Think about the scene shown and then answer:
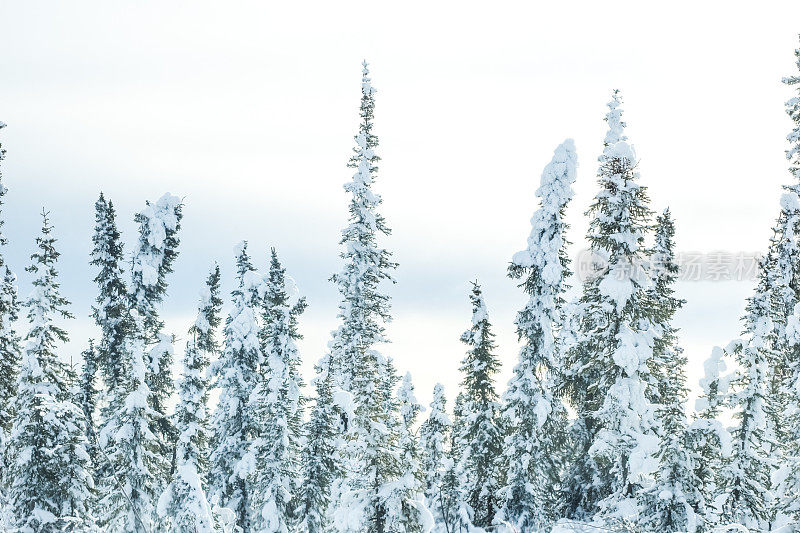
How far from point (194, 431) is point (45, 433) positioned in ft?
21.6

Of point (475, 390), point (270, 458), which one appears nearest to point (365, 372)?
point (475, 390)

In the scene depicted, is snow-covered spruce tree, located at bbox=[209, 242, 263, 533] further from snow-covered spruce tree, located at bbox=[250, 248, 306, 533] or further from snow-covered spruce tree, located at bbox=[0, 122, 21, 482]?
snow-covered spruce tree, located at bbox=[0, 122, 21, 482]

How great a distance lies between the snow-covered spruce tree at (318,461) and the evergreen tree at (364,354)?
330cm

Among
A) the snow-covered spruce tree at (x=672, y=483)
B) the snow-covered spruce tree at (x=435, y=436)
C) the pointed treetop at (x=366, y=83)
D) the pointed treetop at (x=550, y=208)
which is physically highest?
the pointed treetop at (x=366, y=83)

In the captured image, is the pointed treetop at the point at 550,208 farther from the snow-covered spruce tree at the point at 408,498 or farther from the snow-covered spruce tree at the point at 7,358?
the snow-covered spruce tree at the point at 7,358

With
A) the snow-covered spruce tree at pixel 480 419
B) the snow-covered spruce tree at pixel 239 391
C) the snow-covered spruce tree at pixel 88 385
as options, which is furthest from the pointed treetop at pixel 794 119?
the snow-covered spruce tree at pixel 88 385

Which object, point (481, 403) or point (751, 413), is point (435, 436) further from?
point (751, 413)

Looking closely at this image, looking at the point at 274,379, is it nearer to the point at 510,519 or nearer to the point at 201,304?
the point at 201,304

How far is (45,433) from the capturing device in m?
28.8

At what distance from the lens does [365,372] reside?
91.9 feet


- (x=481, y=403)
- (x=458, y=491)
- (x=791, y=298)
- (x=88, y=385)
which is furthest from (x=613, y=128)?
(x=88, y=385)

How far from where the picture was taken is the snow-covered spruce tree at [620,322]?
23203 millimetres

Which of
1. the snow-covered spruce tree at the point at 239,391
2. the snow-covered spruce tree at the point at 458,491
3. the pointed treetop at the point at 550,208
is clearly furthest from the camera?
the snow-covered spruce tree at the point at 239,391

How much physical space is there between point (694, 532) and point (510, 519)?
332 inches
